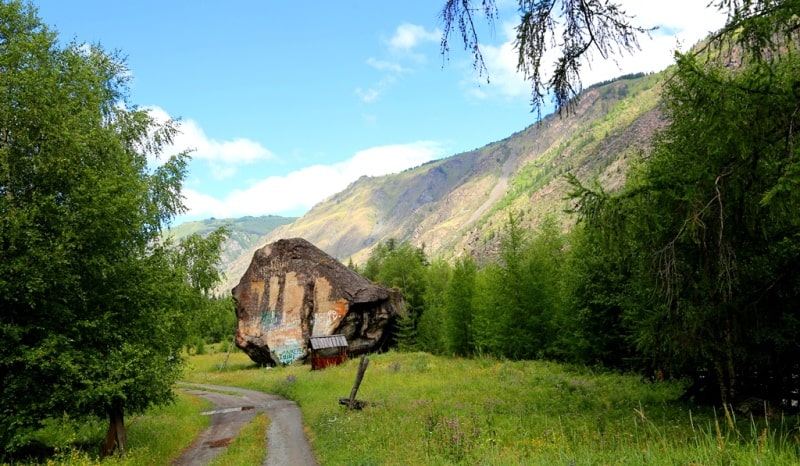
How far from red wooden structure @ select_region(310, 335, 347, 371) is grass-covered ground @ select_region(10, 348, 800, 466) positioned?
34.3 feet

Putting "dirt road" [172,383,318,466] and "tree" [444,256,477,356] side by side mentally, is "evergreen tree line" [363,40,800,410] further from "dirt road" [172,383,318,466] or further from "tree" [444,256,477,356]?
"tree" [444,256,477,356]

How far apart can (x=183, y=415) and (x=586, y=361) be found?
66.7 ft

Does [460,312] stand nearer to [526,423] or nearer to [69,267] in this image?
[526,423]

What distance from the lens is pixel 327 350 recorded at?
38375mm

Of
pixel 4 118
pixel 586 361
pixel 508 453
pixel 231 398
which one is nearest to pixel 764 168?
pixel 508 453

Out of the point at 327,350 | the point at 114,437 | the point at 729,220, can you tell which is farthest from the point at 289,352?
the point at 729,220

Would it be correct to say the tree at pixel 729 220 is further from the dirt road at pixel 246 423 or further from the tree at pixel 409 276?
the tree at pixel 409 276

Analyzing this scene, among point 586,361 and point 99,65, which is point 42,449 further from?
point 586,361

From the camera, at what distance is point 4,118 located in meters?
12.0

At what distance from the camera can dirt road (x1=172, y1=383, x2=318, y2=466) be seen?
13648 mm

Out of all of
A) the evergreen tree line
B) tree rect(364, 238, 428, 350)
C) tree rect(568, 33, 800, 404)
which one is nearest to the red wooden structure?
tree rect(364, 238, 428, 350)

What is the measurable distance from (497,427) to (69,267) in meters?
11.3

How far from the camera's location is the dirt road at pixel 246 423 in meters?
13.6

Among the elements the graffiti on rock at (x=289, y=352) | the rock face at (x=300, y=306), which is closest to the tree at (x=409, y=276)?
the rock face at (x=300, y=306)
